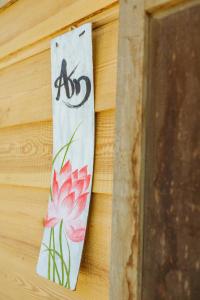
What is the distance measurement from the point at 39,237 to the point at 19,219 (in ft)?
0.48

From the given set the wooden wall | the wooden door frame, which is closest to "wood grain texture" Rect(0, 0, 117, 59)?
the wooden wall

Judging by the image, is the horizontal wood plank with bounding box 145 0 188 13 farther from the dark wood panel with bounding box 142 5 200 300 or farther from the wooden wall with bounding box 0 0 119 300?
the wooden wall with bounding box 0 0 119 300

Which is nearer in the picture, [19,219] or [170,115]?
[170,115]

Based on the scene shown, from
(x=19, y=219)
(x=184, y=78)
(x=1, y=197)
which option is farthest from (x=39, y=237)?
(x=184, y=78)

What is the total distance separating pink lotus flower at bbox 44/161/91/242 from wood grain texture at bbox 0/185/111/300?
0.10ft

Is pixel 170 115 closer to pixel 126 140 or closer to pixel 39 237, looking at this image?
pixel 126 140

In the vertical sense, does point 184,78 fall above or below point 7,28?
below

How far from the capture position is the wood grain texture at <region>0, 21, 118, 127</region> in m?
1.02

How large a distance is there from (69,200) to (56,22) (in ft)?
1.76

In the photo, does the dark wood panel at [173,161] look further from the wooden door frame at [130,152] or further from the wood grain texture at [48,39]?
the wood grain texture at [48,39]

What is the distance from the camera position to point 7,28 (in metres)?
1.49

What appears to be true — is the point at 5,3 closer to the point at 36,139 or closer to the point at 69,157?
the point at 36,139

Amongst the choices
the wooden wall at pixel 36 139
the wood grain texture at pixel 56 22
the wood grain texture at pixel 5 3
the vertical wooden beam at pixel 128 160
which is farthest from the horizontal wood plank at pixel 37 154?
the wood grain texture at pixel 5 3

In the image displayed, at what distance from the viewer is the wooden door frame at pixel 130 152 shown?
2.54 ft
